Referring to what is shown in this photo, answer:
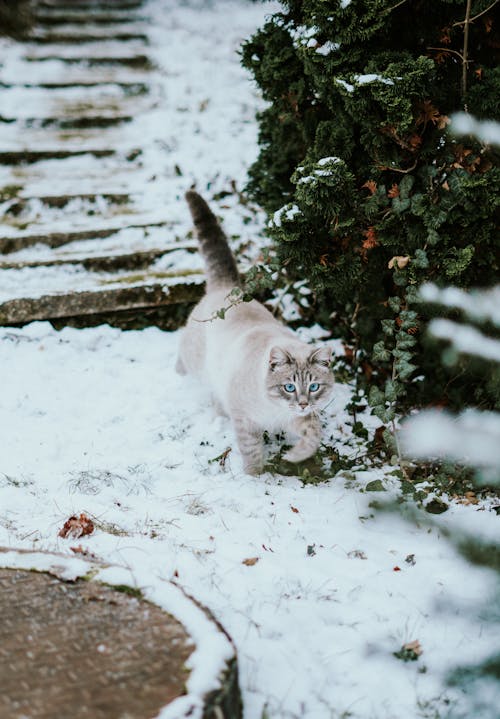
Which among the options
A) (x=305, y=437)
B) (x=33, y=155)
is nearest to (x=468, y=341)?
(x=305, y=437)

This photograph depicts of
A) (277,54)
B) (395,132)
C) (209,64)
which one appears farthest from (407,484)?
(209,64)

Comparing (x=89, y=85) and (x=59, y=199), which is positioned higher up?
(x=89, y=85)

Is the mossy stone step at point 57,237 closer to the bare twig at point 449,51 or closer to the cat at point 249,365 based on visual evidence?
the cat at point 249,365

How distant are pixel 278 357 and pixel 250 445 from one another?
2.04ft

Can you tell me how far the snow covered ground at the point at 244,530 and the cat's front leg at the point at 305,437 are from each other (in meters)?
0.14

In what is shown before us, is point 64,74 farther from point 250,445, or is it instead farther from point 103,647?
point 103,647

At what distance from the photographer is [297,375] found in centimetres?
342

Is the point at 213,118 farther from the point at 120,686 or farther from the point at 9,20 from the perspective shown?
the point at 120,686

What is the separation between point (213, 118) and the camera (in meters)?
7.82

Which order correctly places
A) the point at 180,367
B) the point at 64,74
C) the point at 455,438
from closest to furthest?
the point at 455,438 → the point at 180,367 → the point at 64,74

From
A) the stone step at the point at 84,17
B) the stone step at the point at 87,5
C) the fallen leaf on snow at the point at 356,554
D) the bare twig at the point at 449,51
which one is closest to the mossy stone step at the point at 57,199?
the bare twig at the point at 449,51

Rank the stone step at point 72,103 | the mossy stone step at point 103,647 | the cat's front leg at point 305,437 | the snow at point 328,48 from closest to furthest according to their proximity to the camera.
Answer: the mossy stone step at point 103,647, the snow at point 328,48, the cat's front leg at point 305,437, the stone step at point 72,103

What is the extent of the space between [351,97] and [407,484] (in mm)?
2053

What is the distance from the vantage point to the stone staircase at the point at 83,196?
5.00m
